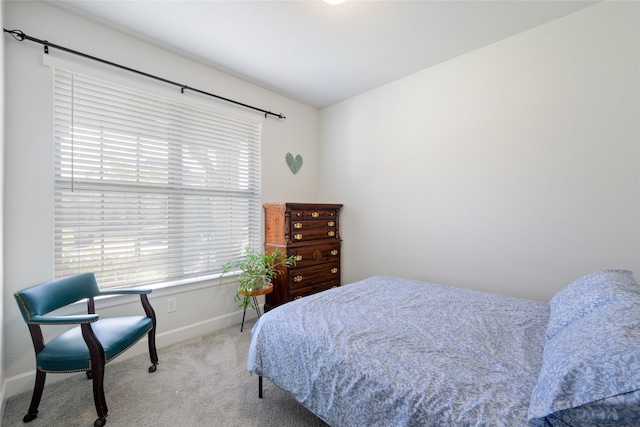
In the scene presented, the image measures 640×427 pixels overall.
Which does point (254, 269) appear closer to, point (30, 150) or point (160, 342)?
point (160, 342)

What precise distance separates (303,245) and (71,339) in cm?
197

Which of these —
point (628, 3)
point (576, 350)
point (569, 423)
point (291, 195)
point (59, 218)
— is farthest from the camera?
point (291, 195)

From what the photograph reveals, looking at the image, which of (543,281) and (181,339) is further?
(181,339)

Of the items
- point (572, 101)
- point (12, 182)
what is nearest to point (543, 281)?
point (572, 101)

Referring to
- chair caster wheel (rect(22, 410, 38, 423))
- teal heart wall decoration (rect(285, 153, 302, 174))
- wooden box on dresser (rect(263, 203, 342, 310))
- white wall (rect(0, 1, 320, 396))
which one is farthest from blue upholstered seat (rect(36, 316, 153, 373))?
teal heart wall decoration (rect(285, 153, 302, 174))

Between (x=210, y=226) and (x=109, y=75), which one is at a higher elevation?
(x=109, y=75)

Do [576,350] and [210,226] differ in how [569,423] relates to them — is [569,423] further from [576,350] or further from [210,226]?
[210,226]

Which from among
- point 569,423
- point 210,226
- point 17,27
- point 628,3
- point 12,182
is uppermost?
point 628,3

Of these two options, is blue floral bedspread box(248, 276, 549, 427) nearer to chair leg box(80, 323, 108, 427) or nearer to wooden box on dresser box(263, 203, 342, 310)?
chair leg box(80, 323, 108, 427)

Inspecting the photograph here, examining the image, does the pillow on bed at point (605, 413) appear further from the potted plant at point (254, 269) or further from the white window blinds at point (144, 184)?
the white window blinds at point (144, 184)

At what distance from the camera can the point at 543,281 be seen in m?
2.11

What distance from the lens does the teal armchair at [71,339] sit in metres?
1.51

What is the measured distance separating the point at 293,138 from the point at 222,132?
963 millimetres

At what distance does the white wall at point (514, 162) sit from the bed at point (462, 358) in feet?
1.71
